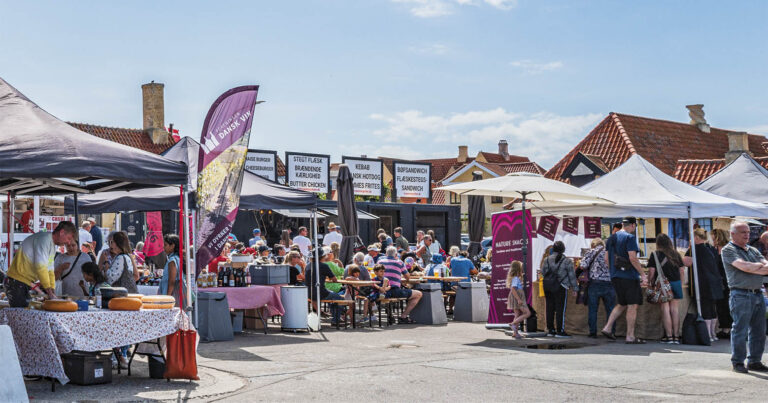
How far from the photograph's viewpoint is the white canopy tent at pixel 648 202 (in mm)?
14055

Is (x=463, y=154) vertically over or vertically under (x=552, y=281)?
over

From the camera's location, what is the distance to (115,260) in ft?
33.0

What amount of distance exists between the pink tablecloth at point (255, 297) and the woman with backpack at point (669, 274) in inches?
233

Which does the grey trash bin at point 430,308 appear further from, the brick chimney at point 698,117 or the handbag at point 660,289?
the brick chimney at point 698,117

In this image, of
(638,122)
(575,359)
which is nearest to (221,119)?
(575,359)

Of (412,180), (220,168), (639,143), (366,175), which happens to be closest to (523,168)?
(639,143)

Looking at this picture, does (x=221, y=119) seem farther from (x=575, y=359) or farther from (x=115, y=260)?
(x=575, y=359)

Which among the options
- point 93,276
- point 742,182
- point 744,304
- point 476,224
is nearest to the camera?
point 744,304

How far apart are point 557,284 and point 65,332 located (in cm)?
824

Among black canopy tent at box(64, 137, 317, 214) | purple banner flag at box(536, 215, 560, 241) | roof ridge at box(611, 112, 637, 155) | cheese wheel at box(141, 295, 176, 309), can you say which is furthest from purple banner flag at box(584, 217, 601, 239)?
roof ridge at box(611, 112, 637, 155)

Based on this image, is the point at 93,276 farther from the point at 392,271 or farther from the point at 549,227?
the point at 549,227

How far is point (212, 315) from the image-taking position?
1286cm

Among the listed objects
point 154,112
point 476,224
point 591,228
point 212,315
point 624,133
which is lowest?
point 212,315

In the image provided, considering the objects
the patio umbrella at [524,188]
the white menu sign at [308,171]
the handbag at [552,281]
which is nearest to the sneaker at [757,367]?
the handbag at [552,281]
